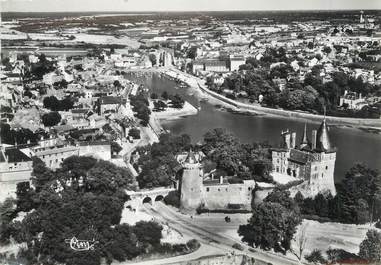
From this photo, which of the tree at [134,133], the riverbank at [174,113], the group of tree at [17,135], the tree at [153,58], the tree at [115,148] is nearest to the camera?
the group of tree at [17,135]

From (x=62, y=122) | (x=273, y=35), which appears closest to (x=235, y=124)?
(x=62, y=122)

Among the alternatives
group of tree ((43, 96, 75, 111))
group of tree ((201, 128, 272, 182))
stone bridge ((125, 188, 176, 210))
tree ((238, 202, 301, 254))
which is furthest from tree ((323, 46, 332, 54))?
tree ((238, 202, 301, 254))

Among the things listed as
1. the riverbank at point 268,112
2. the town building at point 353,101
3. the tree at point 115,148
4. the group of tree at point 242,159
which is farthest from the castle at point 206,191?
the town building at point 353,101

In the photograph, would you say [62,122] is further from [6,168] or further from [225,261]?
[225,261]

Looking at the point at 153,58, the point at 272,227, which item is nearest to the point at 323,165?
the point at 272,227

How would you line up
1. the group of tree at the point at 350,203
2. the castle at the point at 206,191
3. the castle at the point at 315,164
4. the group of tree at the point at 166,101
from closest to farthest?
the group of tree at the point at 350,203 < the castle at the point at 206,191 < the castle at the point at 315,164 < the group of tree at the point at 166,101

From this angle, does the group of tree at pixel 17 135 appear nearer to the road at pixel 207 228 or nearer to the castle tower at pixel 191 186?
the road at pixel 207 228
